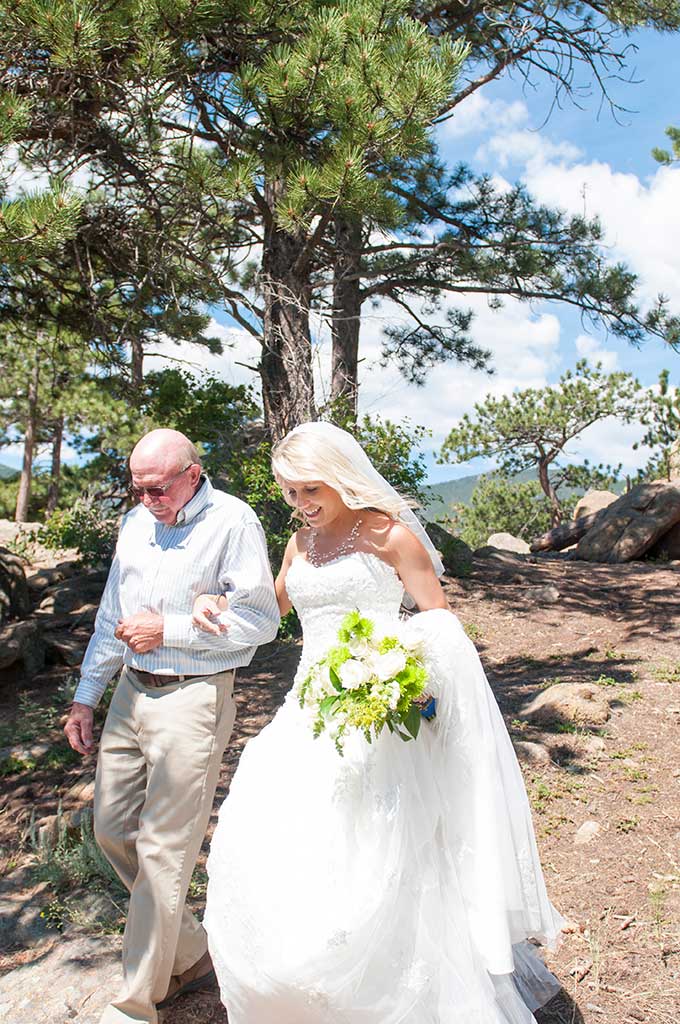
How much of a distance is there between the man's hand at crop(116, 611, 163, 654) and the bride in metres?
0.19

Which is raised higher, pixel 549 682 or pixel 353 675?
pixel 353 675

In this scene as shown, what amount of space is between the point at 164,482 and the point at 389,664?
3.69 ft

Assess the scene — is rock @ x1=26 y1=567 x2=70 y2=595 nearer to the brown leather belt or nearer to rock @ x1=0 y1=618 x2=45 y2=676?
rock @ x1=0 y1=618 x2=45 y2=676

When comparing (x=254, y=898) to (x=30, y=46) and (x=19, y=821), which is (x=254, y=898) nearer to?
(x=19, y=821)

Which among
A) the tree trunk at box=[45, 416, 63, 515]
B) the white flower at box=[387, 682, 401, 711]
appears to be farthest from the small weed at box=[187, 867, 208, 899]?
the tree trunk at box=[45, 416, 63, 515]

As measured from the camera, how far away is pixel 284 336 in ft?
27.2

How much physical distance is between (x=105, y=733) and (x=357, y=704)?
1.11 metres

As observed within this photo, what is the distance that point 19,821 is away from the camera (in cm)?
520

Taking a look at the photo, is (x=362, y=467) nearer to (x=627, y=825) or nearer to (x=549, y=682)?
(x=627, y=825)

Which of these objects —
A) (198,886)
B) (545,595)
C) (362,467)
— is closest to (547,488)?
(545,595)

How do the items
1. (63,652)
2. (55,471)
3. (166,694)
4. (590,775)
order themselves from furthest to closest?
1. (55,471)
2. (63,652)
3. (590,775)
4. (166,694)

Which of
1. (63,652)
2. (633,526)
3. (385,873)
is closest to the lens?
(385,873)

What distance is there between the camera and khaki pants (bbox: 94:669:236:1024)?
2969mm

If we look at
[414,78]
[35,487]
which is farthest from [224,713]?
[35,487]
